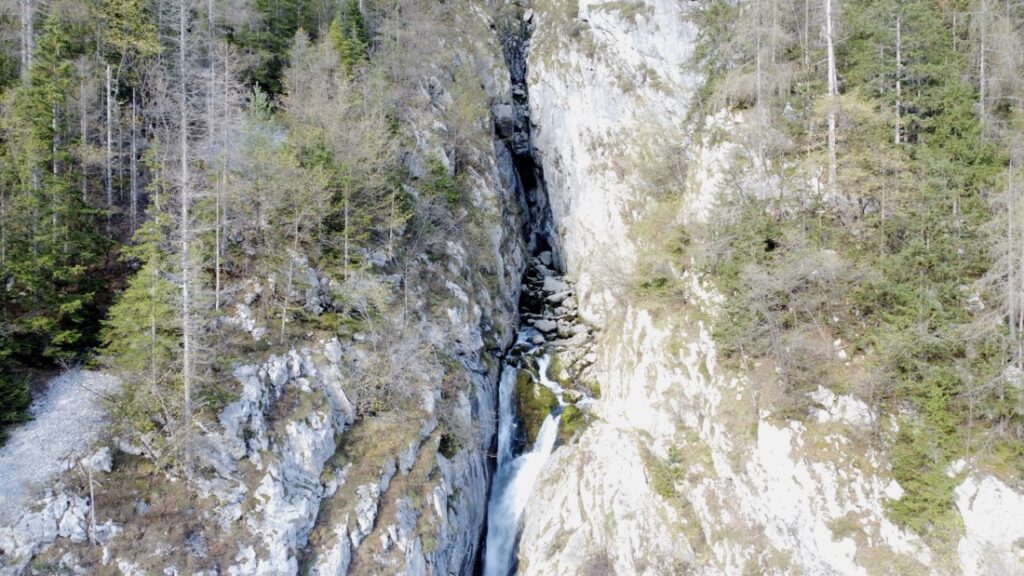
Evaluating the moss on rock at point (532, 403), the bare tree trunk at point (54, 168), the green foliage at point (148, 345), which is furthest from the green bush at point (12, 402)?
the moss on rock at point (532, 403)

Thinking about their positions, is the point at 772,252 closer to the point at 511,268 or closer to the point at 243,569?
the point at 511,268

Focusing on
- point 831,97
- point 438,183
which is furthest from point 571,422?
point 831,97

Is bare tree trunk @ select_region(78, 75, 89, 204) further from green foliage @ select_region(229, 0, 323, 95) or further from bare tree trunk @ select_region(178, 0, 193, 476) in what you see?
green foliage @ select_region(229, 0, 323, 95)

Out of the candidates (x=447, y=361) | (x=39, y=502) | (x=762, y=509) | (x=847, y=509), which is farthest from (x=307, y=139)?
(x=847, y=509)

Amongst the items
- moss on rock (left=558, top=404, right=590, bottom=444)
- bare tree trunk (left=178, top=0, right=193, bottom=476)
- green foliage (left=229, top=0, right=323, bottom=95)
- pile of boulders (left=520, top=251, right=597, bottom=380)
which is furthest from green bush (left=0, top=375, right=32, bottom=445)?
pile of boulders (left=520, top=251, right=597, bottom=380)

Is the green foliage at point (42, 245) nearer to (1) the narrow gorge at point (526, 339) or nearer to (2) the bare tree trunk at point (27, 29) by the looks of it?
(1) the narrow gorge at point (526, 339)

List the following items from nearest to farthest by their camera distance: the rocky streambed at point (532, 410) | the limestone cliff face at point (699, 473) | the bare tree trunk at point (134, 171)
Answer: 1. the limestone cliff face at point (699, 473)
2. the bare tree trunk at point (134, 171)
3. the rocky streambed at point (532, 410)

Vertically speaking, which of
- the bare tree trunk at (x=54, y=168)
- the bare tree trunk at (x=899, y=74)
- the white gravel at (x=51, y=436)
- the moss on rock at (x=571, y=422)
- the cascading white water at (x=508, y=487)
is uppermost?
the bare tree trunk at (x=899, y=74)
